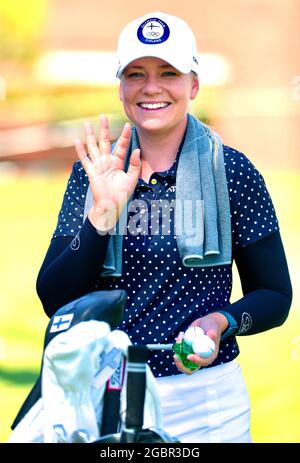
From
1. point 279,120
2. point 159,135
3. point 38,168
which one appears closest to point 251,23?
point 279,120

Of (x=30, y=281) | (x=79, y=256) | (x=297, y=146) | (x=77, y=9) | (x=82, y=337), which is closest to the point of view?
(x=82, y=337)

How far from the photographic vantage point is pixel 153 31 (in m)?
2.75

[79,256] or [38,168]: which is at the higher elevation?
[38,168]

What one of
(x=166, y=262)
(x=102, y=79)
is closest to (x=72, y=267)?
(x=166, y=262)

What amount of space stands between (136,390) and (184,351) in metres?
0.29

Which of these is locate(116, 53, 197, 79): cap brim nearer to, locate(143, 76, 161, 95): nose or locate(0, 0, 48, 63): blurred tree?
locate(143, 76, 161, 95): nose

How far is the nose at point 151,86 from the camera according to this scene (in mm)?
2770

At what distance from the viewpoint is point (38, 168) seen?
24609 millimetres

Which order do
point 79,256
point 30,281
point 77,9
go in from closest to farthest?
point 79,256 → point 30,281 → point 77,9

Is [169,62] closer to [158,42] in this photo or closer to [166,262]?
[158,42]

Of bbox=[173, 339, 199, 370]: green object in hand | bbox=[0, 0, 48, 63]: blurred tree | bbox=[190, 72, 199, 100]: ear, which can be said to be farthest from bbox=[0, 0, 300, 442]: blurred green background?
bbox=[173, 339, 199, 370]: green object in hand
